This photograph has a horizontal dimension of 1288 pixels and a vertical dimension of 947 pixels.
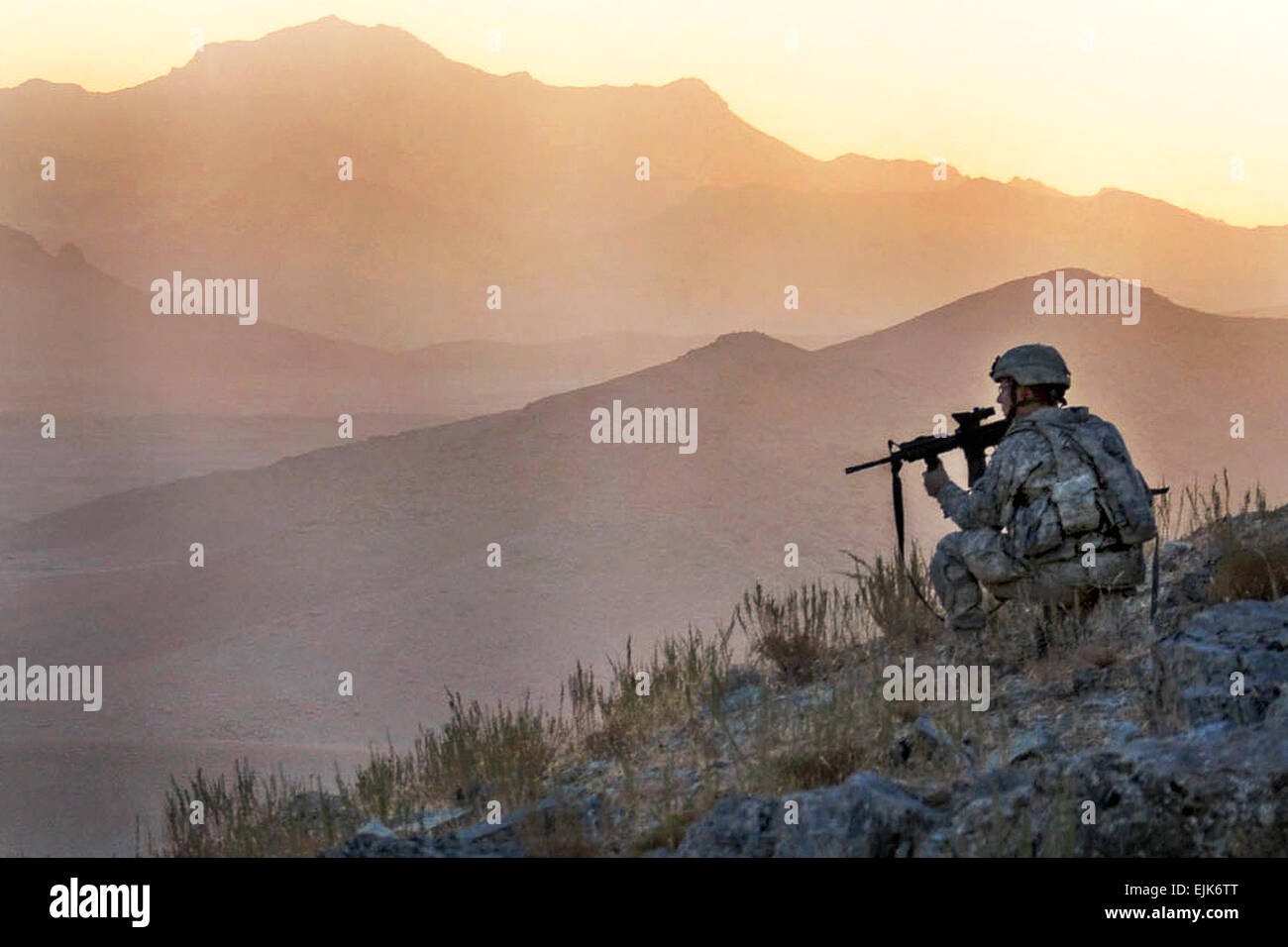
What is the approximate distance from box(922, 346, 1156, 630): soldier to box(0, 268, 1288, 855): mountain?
23.5 ft

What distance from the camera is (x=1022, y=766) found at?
629 cm

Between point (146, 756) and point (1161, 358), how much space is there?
67.9ft

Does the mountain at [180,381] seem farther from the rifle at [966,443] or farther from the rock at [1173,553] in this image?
the rifle at [966,443]

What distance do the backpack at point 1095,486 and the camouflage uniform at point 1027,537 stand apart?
0.03m

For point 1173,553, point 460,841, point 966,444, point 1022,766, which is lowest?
point 460,841

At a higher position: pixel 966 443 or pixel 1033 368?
pixel 1033 368

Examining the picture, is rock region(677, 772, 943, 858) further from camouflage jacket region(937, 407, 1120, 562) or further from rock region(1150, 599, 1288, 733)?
camouflage jacket region(937, 407, 1120, 562)

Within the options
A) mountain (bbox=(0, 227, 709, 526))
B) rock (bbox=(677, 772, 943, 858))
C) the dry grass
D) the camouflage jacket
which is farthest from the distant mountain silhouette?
rock (bbox=(677, 772, 943, 858))

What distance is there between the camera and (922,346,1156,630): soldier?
744 centimetres

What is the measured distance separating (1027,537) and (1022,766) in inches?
59.7

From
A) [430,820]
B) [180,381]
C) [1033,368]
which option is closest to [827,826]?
[430,820]

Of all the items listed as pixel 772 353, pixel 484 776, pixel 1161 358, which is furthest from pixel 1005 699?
pixel 1161 358

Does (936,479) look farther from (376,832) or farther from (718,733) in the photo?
(376,832)
